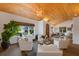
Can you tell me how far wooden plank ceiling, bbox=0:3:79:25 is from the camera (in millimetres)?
3010

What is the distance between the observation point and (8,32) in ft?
10.0

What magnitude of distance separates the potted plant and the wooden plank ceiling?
11.1 inches

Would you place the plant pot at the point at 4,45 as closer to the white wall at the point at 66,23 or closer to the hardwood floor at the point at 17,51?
the hardwood floor at the point at 17,51

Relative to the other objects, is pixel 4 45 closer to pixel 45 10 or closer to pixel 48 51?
pixel 48 51

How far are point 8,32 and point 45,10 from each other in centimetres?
96

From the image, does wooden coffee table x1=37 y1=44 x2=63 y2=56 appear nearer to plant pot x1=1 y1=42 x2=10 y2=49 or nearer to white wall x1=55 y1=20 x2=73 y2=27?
white wall x1=55 y1=20 x2=73 y2=27

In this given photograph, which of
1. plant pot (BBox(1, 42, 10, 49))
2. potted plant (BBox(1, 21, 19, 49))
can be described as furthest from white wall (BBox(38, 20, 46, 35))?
plant pot (BBox(1, 42, 10, 49))

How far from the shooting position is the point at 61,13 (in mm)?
3053

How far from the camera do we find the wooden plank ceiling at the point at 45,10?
301 cm

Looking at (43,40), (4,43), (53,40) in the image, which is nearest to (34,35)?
(43,40)

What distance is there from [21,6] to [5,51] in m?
1.06

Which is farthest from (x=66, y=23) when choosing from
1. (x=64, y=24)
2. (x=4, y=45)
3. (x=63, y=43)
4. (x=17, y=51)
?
(x=4, y=45)

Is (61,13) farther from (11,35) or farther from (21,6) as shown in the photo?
(11,35)

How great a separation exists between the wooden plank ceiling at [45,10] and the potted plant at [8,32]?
281 mm
